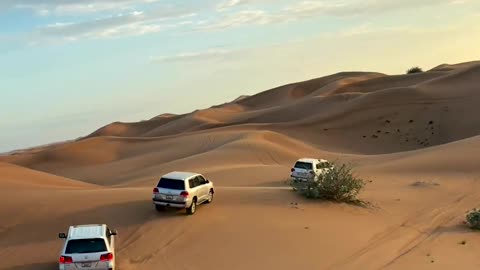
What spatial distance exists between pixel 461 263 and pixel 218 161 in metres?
26.5

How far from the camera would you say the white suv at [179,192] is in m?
18.5

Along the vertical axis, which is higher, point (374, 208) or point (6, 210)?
point (6, 210)

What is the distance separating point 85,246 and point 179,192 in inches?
223

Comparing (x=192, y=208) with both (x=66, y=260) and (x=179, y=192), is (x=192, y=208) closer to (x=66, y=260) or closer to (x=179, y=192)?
(x=179, y=192)

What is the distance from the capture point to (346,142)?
53312mm

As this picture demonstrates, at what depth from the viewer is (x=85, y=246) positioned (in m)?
13.1

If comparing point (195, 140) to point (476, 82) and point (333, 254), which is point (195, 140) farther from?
point (333, 254)

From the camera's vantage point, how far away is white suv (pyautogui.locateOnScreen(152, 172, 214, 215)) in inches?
730

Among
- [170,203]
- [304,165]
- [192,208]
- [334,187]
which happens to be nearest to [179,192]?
[170,203]

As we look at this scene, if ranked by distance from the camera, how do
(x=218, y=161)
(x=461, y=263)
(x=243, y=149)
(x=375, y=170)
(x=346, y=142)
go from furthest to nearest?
(x=346, y=142) < (x=243, y=149) < (x=218, y=161) < (x=375, y=170) < (x=461, y=263)

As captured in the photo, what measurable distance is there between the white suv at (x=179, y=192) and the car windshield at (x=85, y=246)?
17.9 ft

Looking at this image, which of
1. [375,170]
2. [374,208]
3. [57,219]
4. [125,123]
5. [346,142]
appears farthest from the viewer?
[125,123]

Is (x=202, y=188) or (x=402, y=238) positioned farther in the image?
(x=202, y=188)

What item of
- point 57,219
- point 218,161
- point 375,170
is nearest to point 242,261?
point 57,219
